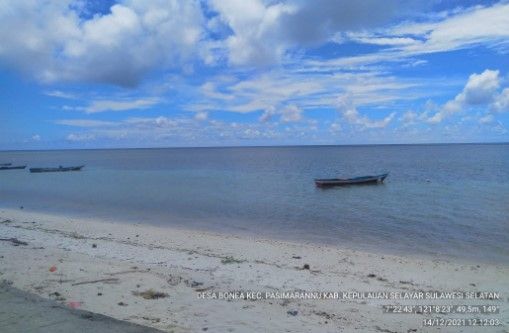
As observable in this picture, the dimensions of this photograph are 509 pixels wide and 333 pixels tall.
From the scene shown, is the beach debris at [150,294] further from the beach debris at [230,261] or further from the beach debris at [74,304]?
the beach debris at [230,261]

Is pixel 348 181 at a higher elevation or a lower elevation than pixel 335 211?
higher

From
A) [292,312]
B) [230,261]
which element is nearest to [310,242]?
[230,261]

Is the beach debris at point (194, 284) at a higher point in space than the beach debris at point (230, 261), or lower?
lower

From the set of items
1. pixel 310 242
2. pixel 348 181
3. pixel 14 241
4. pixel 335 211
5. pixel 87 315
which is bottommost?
pixel 310 242

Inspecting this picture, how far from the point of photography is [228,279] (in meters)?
12.2

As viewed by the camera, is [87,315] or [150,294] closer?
[87,315]

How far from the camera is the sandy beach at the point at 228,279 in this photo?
29.5ft

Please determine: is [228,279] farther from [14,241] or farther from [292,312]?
[14,241]

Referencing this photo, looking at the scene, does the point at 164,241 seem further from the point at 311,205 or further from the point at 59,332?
the point at 311,205

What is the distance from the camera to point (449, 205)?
3300 centimetres

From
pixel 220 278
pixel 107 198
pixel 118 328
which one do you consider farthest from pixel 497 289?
pixel 107 198

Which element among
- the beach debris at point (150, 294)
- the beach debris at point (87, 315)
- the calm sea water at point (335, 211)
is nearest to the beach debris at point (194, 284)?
the beach debris at point (150, 294)

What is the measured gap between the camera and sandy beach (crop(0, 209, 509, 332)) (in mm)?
8992

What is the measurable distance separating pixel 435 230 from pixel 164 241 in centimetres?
1586
